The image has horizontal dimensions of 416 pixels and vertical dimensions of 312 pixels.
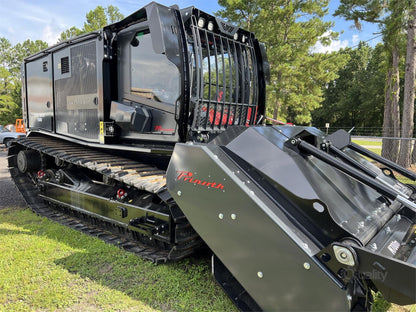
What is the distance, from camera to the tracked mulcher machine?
210 centimetres

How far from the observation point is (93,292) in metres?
2.87

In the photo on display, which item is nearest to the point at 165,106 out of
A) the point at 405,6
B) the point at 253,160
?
the point at 253,160

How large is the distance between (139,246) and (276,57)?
11.6 meters

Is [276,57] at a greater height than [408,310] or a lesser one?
greater

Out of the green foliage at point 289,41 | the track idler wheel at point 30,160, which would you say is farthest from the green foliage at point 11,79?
the track idler wheel at point 30,160

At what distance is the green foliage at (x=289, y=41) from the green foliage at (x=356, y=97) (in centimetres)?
3373

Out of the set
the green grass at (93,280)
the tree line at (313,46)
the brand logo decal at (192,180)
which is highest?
the tree line at (313,46)

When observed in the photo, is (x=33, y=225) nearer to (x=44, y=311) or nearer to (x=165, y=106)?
(x=44, y=311)

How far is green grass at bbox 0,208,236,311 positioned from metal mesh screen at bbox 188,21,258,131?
1604mm

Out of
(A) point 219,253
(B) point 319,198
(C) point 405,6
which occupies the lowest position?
(A) point 219,253

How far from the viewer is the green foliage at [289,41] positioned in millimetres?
13539

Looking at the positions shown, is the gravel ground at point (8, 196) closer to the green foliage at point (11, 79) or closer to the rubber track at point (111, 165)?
the rubber track at point (111, 165)

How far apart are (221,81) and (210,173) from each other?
73.8 inches

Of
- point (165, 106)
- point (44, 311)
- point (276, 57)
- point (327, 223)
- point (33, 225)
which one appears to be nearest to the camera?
point (327, 223)
